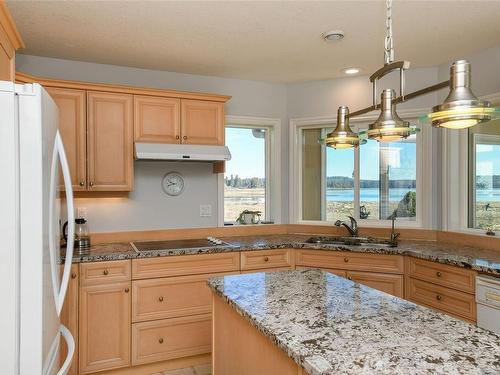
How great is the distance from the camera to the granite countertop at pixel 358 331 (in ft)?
3.44

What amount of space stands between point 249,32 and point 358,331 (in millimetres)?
2117

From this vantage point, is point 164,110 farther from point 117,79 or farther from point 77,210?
point 77,210

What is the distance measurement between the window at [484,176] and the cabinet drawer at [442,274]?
76 centimetres

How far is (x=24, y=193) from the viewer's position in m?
1.34

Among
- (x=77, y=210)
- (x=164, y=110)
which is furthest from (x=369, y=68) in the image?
(x=77, y=210)

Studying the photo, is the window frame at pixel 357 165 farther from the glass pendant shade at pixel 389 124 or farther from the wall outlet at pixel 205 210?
the glass pendant shade at pixel 389 124

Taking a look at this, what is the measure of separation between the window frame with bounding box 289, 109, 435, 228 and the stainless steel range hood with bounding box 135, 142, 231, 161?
39.6 inches

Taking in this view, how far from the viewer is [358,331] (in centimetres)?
128

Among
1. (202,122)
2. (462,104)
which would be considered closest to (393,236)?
(202,122)

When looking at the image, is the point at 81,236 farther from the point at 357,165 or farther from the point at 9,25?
the point at 357,165

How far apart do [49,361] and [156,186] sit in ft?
6.87

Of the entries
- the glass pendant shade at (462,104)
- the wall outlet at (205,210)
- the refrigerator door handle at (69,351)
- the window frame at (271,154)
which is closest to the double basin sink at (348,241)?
the window frame at (271,154)

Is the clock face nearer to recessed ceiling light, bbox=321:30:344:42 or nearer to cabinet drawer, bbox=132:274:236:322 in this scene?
cabinet drawer, bbox=132:274:236:322

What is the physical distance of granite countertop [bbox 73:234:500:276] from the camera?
8.30ft
